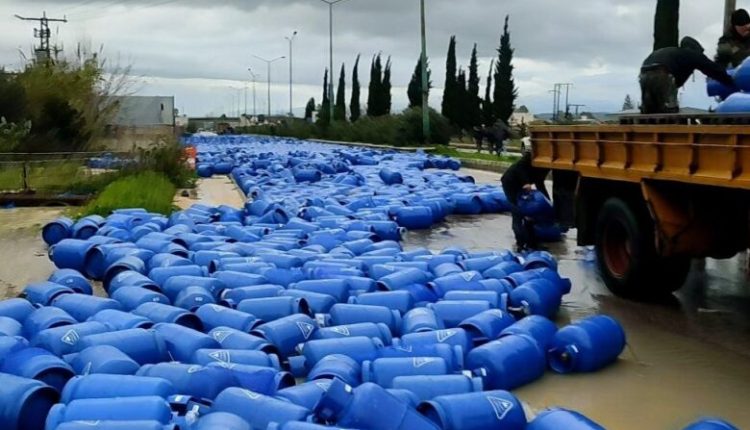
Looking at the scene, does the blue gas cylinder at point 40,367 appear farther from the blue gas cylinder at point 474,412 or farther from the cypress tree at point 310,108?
the cypress tree at point 310,108

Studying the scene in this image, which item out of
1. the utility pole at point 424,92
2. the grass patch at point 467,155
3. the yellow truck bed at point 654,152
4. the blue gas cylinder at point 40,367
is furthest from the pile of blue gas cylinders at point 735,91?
the utility pole at point 424,92

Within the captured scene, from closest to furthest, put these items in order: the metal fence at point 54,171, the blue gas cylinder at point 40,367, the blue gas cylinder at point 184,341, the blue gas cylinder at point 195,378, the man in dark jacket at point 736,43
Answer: the blue gas cylinder at point 195,378 → the blue gas cylinder at point 40,367 → the blue gas cylinder at point 184,341 → the man in dark jacket at point 736,43 → the metal fence at point 54,171

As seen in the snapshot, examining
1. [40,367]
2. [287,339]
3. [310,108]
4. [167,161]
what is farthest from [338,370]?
[310,108]

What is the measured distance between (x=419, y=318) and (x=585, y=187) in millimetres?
3308

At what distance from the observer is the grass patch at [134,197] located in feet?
46.3

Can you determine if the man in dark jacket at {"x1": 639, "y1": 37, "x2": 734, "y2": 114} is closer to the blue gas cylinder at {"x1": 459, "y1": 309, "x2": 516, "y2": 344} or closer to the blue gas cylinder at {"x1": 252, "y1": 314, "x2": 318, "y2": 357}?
the blue gas cylinder at {"x1": 459, "y1": 309, "x2": 516, "y2": 344}

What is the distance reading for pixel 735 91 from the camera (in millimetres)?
8133

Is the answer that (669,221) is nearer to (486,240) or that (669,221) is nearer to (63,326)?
(63,326)

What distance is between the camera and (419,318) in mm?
6785

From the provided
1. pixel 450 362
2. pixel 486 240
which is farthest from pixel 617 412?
pixel 486 240

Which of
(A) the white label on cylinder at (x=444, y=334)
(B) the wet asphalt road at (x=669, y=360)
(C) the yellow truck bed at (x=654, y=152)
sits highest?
(C) the yellow truck bed at (x=654, y=152)

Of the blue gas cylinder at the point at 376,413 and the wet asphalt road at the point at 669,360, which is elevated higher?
the blue gas cylinder at the point at 376,413

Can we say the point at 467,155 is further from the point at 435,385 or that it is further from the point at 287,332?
the point at 435,385

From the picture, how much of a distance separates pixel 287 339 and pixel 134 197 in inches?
359
